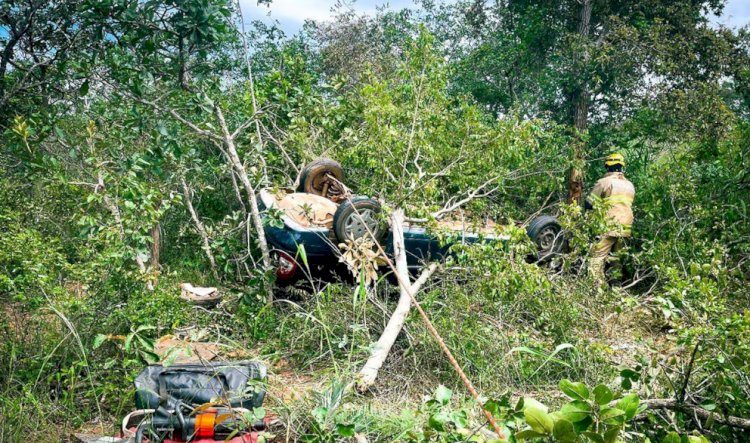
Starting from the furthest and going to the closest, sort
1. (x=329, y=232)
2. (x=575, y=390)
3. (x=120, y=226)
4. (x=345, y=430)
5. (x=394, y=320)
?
(x=329, y=232)
(x=120, y=226)
(x=394, y=320)
(x=345, y=430)
(x=575, y=390)

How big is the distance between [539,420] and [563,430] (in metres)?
0.08

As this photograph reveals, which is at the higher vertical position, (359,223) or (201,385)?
(359,223)

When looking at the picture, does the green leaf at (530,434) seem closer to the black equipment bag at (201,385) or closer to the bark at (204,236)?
the black equipment bag at (201,385)

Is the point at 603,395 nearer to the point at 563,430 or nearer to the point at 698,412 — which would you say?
the point at 563,430

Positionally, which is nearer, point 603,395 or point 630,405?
point 603,395

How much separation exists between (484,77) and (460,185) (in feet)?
24.1

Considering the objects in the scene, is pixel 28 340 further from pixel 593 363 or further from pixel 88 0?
pixel 593 363

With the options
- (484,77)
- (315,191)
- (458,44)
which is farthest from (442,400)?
(458,44)

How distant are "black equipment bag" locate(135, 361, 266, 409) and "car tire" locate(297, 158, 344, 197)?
4.01m

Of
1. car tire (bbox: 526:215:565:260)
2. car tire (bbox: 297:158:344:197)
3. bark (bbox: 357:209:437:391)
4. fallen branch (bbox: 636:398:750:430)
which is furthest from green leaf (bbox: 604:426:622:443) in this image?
car tire (bbox: 297:158:344:197)

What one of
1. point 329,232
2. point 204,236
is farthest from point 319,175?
point 204,236

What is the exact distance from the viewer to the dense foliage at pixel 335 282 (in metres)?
3.62

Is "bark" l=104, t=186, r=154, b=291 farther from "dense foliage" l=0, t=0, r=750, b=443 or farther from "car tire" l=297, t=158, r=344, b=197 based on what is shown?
"car tire" l=297, t=158, r=344, b=197

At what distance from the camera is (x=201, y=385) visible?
149 inches
